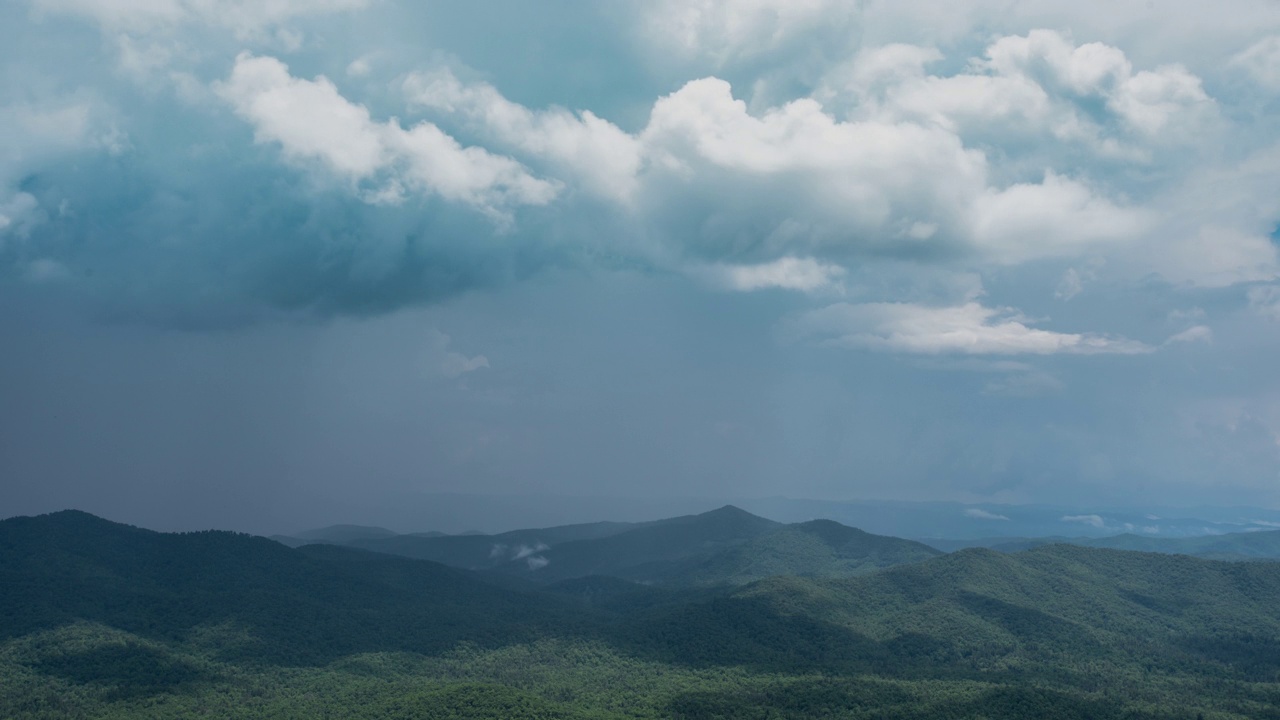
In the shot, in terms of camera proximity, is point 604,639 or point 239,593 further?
point 239,593

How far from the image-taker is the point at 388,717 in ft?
295

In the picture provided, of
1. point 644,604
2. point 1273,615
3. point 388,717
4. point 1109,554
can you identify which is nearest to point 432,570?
point 644,604

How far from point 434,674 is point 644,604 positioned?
74.7 m

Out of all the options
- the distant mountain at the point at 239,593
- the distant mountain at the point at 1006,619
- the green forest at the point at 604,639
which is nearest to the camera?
the green forest at the point at 604,639

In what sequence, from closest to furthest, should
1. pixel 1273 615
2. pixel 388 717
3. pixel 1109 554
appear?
1. pixel 388 717
2. pixel 1273 615
3. pixel 1109 554

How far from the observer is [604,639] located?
430 ft

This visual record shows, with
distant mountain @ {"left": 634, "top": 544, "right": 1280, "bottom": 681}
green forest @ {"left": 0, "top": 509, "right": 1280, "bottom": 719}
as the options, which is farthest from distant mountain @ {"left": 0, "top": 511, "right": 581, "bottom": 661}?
distant mountain @ {"left": 634, "top": 544, "right": 1280, "bottom": 681}

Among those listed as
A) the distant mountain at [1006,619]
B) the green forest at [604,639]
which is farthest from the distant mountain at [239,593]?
the distant mountain at [1006,619]

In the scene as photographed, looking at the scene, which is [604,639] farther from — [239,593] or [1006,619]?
[1006,619]

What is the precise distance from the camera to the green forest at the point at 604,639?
9575 cm

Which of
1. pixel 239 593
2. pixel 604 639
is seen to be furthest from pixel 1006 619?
pixel 239 593

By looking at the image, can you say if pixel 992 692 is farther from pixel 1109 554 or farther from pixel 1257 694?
pixel 1109 554

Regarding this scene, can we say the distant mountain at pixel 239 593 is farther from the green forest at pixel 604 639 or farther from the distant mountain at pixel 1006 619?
the distant mountain at pixel 1006 619

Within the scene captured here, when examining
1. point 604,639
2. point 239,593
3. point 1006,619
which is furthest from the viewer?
point 239,593
